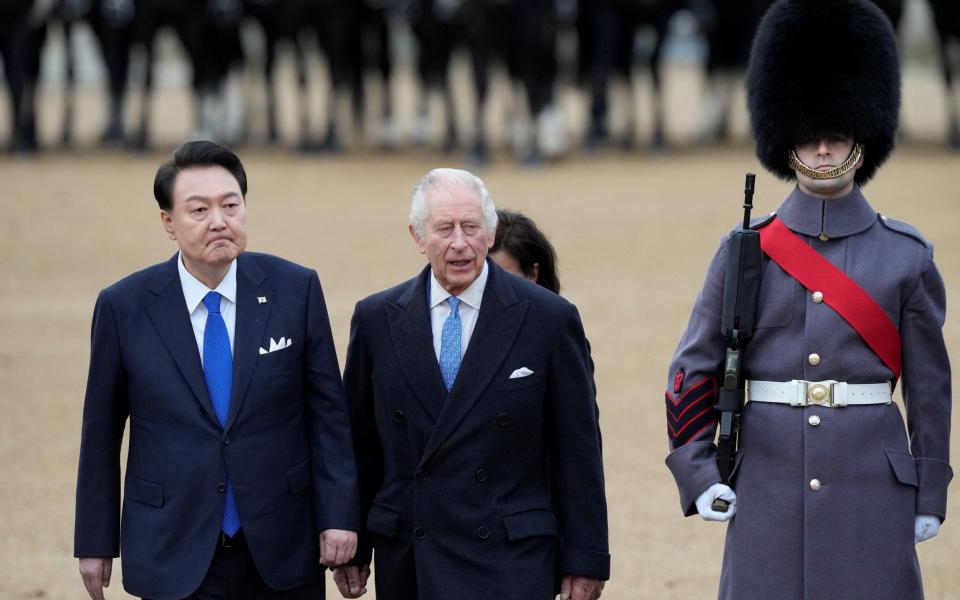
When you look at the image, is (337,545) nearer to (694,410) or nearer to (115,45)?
(694,410)

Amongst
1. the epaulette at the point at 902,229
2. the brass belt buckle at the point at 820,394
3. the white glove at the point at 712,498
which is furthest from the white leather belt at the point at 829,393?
the epaulette at the point at 902,229

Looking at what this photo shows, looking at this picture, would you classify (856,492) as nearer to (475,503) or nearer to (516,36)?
(475,503)

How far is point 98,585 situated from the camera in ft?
13.5

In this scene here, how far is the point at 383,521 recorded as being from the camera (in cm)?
411

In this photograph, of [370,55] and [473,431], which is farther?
[370,55]

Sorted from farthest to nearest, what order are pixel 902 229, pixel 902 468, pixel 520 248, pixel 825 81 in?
1. pixel 520 248
2. pixel 825 81
3. pixel 902 229
4. pixel 902 468

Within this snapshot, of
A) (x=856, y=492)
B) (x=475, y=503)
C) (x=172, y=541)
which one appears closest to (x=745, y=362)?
(x=856, y=492)

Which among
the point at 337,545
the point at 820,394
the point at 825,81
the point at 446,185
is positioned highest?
the point at 825,81

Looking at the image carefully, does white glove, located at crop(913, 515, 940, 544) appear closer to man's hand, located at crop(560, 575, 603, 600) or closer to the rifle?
the rifle

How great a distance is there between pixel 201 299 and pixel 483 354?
2.25 feet

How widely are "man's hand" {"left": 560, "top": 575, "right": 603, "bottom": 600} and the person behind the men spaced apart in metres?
0.94

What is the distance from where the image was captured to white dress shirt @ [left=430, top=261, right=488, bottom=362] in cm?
416

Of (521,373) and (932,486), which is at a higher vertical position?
(521,373)

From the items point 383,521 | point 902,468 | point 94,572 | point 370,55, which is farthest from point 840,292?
point 370,55
